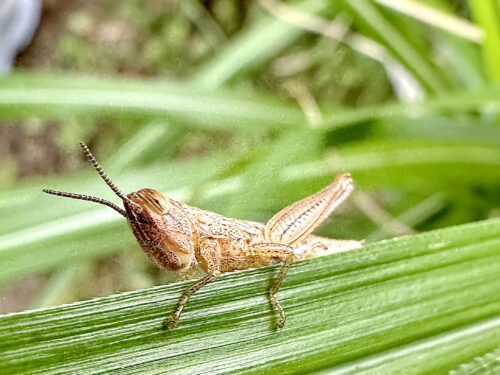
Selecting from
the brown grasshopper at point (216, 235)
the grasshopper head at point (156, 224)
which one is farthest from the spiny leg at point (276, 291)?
the grasshopper head at point (156, 224)

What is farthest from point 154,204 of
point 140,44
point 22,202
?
point 140,44

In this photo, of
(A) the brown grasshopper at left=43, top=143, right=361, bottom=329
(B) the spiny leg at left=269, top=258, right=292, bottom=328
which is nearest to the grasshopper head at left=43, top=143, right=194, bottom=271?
(A) the brown grasshopper at left=43, top=143, right=361, bottom=329

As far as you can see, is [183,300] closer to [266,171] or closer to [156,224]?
[156,224]

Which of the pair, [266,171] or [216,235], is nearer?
[216,235]

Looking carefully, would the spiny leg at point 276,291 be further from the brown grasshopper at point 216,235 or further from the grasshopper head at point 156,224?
the grasshopper head at point 156,224

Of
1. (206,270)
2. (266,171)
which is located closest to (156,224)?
(206,270)

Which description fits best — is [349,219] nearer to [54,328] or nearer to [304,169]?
[304,169]

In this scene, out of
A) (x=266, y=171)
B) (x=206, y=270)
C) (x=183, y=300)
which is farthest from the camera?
(x=266, y=171)
